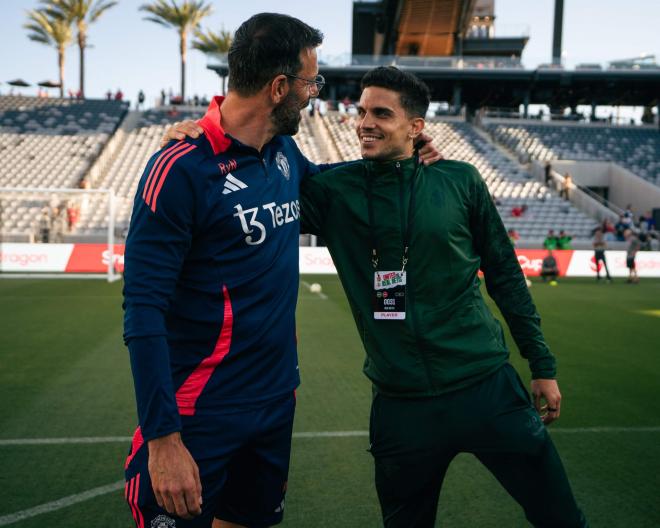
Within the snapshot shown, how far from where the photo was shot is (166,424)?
1.88 m

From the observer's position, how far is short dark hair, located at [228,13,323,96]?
220cm

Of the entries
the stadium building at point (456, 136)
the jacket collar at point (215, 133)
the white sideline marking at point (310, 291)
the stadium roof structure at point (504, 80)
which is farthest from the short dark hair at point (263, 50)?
the stadium roof structure at point (504, 80)

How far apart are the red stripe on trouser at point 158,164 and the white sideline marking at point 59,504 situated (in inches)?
104

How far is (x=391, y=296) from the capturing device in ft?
8.40

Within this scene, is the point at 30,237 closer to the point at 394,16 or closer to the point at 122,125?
the point at 122,125

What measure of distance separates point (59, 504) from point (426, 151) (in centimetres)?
300

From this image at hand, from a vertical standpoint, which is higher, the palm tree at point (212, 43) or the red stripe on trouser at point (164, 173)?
the palm tree at point (212, 43)

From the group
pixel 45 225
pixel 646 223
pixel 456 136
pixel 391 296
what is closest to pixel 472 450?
pixel 391 296

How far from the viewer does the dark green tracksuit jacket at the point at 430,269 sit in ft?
8.27

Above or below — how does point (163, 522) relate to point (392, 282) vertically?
below

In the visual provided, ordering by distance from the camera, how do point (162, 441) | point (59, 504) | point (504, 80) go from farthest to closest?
1. point (504, 80)
2. point (59, 504)
3. point (162, 441)

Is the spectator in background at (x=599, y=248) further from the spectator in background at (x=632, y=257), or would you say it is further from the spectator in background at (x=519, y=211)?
the spectator in background at (x=519, y=211)

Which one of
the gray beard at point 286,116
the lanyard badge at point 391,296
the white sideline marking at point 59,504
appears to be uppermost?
the gray beard at point 286,116

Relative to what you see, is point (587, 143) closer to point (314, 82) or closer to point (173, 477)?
point (314, 82)
